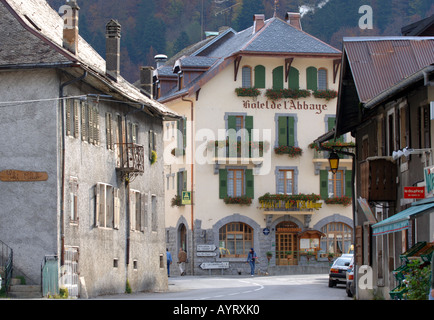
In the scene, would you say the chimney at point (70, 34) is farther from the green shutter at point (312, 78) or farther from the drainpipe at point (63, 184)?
the green shutter at point (312, 78)

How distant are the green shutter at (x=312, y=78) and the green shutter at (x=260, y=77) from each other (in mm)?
2731

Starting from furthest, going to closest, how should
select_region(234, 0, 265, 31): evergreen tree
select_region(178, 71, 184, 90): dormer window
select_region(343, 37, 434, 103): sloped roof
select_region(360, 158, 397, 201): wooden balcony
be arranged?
select_region(234, 0, 265, 31): evergreen tree
select_region(178, 71, 184, 90): dormer window
select_region(343, 37, 434, 103): sloped roof
select_region(360, 158, 397, 201): wooden balcony

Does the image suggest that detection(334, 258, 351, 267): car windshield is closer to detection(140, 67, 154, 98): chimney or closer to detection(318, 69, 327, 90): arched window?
detection(140, 67, 154, 98): chimney

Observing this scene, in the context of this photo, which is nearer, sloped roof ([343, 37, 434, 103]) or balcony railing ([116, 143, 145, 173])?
sloped roof ([343, 37, 434, 103])

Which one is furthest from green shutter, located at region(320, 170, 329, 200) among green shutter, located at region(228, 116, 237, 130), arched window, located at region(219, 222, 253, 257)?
green shutter, located at region(228, 116, 237, 130)

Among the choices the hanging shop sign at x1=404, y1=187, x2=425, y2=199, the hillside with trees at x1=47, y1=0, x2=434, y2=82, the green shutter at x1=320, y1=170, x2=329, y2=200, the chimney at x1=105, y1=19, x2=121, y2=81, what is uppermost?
the hillside with trees at x1=47, y1=0, x2=434, y2=82

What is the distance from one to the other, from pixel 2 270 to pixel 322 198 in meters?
31.8

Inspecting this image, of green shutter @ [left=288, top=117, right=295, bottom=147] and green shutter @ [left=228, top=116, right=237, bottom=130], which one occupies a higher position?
green shutter @ [left=228, top=116, right=237, bottom=130]

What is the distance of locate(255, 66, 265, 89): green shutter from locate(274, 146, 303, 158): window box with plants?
3.69 m

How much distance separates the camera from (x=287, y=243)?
178ft

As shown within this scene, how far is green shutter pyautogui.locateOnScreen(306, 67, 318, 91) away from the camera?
5488 centimetres

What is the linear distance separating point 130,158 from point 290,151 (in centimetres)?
2232

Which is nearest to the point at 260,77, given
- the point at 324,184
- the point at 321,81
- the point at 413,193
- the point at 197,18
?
the point at 321,81
